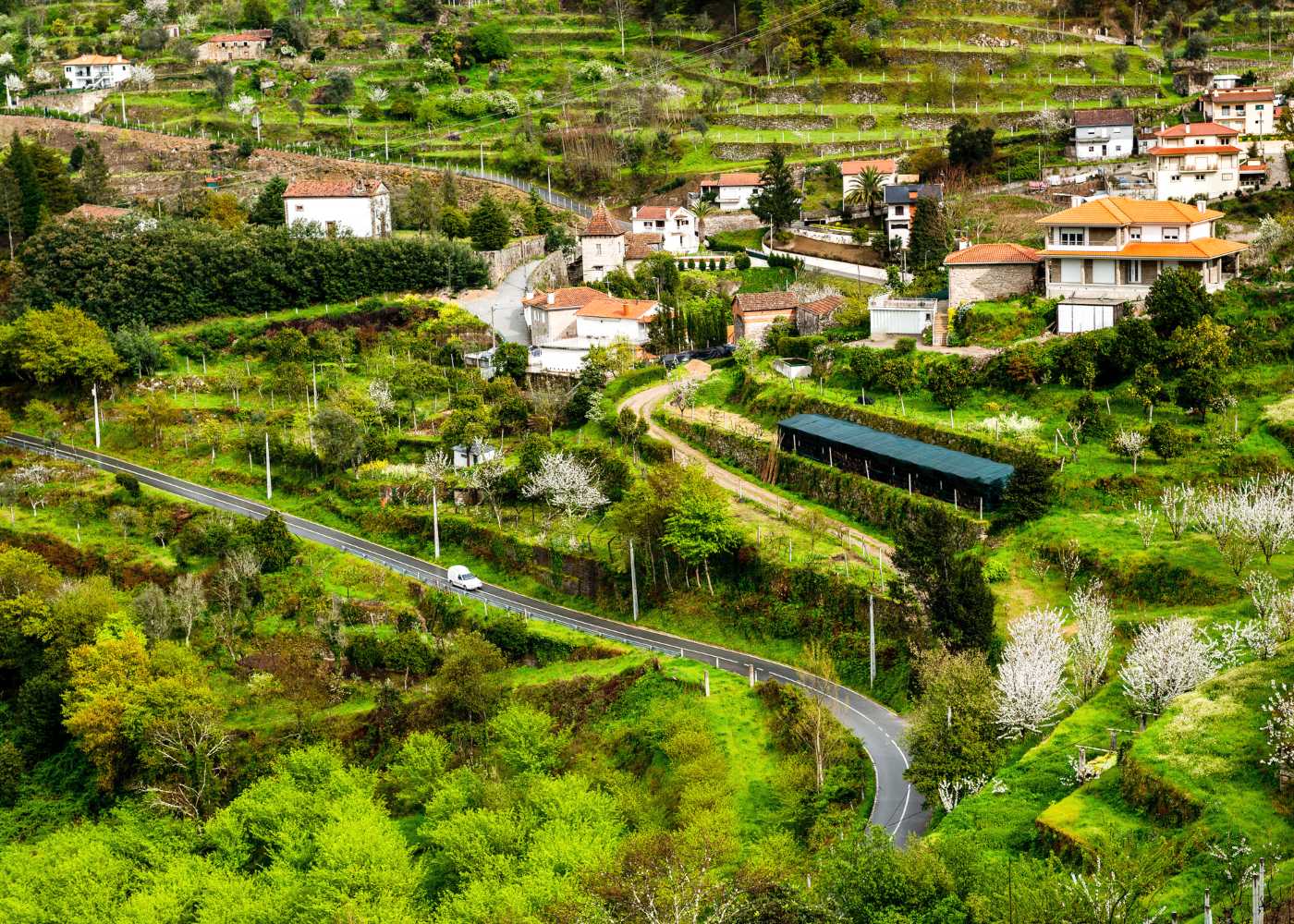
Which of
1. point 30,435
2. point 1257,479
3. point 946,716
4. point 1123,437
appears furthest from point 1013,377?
point 30,435

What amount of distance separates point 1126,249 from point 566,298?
27.2m

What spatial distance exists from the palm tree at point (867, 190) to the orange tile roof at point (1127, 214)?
76.3ft

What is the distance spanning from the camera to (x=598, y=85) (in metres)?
113

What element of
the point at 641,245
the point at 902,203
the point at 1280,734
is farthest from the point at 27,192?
the point at 1280,734

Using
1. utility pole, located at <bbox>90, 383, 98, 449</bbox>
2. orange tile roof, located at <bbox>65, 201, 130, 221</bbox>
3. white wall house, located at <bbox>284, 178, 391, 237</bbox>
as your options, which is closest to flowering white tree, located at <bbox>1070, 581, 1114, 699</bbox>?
utility pole, located at <bbox>90, 383, 98, 449</bbox>

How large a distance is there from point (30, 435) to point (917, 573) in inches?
1815

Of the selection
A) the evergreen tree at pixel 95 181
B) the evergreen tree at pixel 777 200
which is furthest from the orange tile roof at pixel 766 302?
the evergreen tree at pixel 95 181

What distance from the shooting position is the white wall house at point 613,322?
71.9 m

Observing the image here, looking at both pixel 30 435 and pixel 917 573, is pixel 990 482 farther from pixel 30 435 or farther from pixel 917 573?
pixel 30 435

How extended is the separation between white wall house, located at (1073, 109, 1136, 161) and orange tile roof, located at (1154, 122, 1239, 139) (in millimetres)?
5280

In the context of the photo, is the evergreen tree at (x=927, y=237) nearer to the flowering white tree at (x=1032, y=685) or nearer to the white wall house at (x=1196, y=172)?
the white wall house at (x=1196, y=172)

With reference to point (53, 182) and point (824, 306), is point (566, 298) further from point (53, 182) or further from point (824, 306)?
point (53, 182)

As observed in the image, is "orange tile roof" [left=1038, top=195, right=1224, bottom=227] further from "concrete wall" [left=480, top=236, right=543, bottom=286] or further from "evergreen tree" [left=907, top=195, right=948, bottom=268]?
"concrete wall" [left=480, top=236, right=543, bottom=286]

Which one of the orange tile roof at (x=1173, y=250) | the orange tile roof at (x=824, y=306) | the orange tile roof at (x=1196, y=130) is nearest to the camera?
the orange tile roof at (x=1173, y=250)
